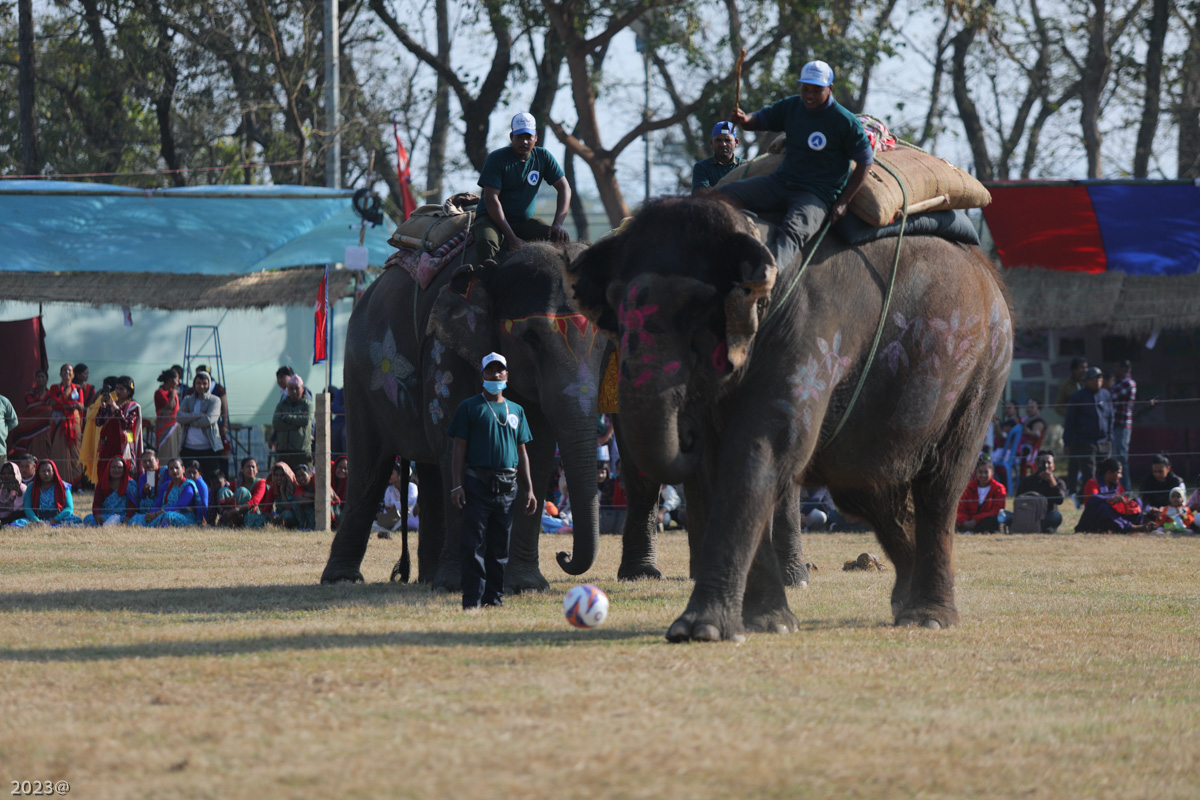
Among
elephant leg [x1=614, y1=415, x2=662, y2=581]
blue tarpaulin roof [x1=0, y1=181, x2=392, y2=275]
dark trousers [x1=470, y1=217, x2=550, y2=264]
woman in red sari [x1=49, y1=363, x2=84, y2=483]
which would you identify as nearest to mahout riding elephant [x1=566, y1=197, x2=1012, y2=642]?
elephant leg [x1=614, y1=415, x2=662, y2=581]

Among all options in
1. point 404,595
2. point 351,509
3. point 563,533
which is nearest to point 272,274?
point 563,533

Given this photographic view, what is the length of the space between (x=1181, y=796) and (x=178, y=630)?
4988mm

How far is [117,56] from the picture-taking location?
3094cm

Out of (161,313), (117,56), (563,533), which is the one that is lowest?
(563,533)

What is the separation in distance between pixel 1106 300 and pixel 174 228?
13.3m

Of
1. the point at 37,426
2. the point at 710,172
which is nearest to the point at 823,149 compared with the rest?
the point at 710,172

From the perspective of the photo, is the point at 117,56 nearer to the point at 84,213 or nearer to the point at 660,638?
the point at 84,213

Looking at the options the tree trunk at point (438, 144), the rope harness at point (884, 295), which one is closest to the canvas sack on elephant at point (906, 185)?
the rope harness at point (884, 295)

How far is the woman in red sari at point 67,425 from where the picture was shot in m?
19.6

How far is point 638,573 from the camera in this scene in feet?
34.7

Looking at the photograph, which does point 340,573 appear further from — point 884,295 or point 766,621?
point 884,295

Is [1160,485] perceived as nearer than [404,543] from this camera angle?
No

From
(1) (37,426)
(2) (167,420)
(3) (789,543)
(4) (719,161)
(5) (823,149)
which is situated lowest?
(3) (789,543)

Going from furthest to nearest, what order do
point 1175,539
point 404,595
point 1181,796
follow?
point 1175,539, point 404,595, point 1181,796
